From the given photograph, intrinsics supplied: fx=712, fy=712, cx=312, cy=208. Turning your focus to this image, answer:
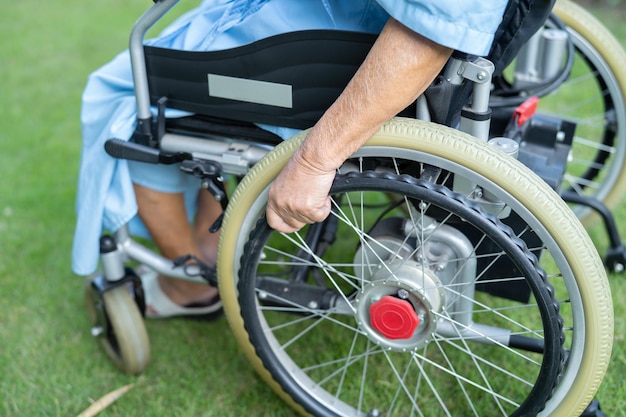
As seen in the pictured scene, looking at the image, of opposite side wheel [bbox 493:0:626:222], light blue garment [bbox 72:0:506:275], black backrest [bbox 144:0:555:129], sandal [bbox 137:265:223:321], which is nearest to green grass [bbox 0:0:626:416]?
sandal [bbox 137:265:223:321]

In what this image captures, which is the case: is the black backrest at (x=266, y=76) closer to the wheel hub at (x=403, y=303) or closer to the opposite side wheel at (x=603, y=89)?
the wheel hub at (x=403, y=303)

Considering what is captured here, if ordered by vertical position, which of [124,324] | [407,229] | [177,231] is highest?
[407,229]

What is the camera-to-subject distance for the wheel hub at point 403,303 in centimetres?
126

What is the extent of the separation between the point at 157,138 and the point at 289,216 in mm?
401

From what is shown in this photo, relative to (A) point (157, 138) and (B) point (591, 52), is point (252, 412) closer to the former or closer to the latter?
(A) point (157, 138)

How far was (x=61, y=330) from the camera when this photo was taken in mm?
1836

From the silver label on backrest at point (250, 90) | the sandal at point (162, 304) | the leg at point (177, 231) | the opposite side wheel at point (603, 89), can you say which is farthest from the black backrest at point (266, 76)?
the sandal at point (162, 304)

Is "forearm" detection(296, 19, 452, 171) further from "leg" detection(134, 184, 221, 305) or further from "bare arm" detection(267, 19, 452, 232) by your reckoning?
"leg" detection(134, 184, 221, 305)

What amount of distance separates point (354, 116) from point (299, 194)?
161 mm

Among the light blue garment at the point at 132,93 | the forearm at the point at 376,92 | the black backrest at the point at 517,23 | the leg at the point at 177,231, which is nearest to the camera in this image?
the forearm at the point at 376,92

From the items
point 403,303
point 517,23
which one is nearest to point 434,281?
point 403,303

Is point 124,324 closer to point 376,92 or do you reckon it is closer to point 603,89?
point 376,92

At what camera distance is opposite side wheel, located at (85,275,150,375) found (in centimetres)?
162

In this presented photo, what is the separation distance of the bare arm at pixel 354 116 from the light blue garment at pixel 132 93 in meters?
0.20
